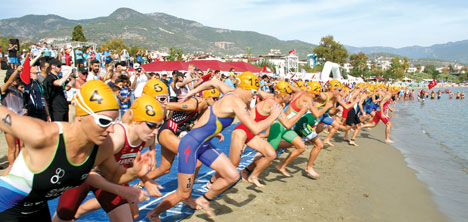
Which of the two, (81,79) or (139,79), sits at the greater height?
(81,79)

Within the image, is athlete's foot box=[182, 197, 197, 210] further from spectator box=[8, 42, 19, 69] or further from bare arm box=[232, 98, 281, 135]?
spectator box=[8, 42, 19, 69]

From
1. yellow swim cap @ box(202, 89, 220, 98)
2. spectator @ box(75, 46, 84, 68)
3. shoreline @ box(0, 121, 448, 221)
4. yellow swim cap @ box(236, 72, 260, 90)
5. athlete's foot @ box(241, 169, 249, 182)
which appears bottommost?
shoreline @ box(0, 121, 448, 221)

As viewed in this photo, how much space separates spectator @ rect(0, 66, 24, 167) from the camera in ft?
19.4

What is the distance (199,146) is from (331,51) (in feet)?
288

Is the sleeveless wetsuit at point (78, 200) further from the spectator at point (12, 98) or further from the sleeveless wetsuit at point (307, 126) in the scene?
the sleeveless wetsuit at point (307, 126)

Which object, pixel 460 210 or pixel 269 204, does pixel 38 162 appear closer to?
pixel 269 204

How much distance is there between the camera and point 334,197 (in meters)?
5.80

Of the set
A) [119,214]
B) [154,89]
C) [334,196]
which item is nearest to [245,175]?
[334,196]

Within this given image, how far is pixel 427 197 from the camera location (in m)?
6.39

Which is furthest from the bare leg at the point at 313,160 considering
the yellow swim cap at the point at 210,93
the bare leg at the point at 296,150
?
the yellow swim cap at the point at 210,93

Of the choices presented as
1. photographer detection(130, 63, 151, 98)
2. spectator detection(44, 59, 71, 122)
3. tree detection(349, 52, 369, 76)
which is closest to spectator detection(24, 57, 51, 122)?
spectator detection(44, 59, 71, 122)

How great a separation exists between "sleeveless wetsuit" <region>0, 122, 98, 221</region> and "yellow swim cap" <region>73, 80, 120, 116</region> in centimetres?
22

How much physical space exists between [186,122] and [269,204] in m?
1.94

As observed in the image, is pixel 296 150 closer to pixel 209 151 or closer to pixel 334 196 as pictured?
pixel 334 196
